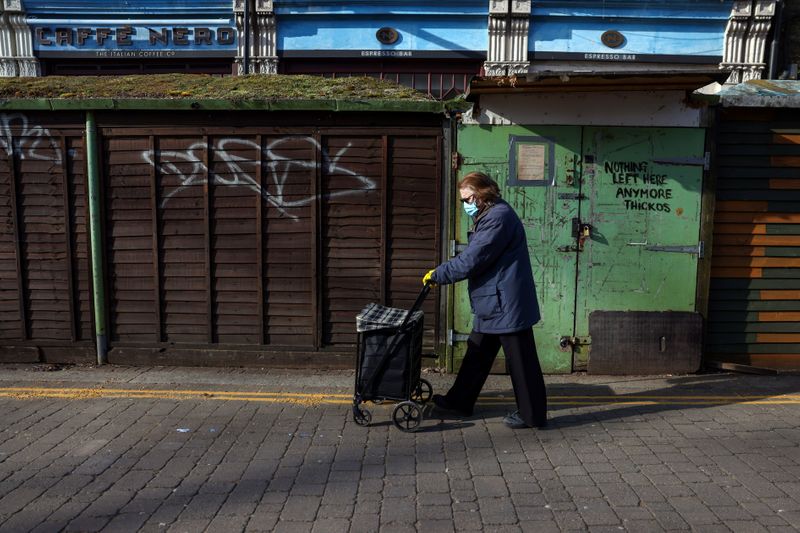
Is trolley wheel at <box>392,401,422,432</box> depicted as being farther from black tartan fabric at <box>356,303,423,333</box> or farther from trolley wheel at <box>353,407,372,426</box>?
black tartan fabric at <box>356,303,423,333</box>

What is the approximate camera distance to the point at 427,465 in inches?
160

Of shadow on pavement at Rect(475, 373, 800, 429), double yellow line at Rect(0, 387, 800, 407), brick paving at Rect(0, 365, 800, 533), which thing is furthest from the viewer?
double yellow line at Rect(0, 387, 800, 407)

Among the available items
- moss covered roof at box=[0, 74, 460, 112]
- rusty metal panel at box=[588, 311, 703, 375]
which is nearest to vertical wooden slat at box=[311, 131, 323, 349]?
moss covered roof at box=[0, 74, 460, 112]

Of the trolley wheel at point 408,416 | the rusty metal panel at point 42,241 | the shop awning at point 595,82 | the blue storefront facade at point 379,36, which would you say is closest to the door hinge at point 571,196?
the shop awning at point 595,82

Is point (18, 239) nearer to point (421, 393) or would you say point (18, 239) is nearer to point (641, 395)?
point (421, 393)

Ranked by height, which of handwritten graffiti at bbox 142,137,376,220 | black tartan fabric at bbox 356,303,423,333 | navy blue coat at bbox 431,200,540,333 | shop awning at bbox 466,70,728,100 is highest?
shop awning at bbox 466,70,728,100

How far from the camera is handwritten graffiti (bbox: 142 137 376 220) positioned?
615 centimetres

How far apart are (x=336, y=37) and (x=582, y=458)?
10.3m

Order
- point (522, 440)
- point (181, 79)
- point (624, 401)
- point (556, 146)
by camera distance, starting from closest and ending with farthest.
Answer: point (522, 440) → point (624, 401) → point (556, 146) → point (181, 79)

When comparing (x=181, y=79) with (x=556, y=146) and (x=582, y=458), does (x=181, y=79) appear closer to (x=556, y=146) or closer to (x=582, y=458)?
(x=556, y=146)

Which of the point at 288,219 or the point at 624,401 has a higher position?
the point at 288,219

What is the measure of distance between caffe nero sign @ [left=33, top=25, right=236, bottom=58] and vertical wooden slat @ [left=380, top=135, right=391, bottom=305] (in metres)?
7.91

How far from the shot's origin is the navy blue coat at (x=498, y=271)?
14.6 ft

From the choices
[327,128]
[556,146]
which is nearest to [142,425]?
[327,128]
